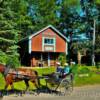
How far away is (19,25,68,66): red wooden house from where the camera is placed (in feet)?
187

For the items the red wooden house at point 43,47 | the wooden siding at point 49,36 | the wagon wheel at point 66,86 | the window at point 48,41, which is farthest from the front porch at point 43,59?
the wagon wheel at point 66,86

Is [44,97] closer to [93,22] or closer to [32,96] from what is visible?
[32,96]

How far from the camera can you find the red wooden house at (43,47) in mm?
57094

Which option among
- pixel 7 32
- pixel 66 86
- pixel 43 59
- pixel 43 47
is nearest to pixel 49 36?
pixel 43 47

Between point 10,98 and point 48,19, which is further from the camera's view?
point 48,19

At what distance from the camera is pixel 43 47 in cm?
5756

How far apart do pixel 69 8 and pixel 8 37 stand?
31241mm

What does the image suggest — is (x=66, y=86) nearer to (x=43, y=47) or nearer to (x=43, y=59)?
(x=43, y=47)

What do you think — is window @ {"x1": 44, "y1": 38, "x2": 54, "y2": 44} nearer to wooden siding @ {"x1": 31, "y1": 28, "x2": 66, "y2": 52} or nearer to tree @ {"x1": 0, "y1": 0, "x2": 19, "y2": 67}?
wooden siding @ {"x1": 31, "y1": 28, "x2": 66, "y2": 52}

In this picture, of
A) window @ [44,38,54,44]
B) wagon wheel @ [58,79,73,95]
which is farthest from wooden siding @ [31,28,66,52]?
wagon wheel @ [58,79,73,95]

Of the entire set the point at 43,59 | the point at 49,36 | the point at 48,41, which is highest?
the point at 49,36

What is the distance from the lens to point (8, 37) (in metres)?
43.3

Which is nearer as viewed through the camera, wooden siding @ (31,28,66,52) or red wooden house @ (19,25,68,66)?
red wooden house @ (19,25,68,66)

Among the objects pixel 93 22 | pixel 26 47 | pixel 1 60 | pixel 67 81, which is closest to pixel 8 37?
pixel 1 60
